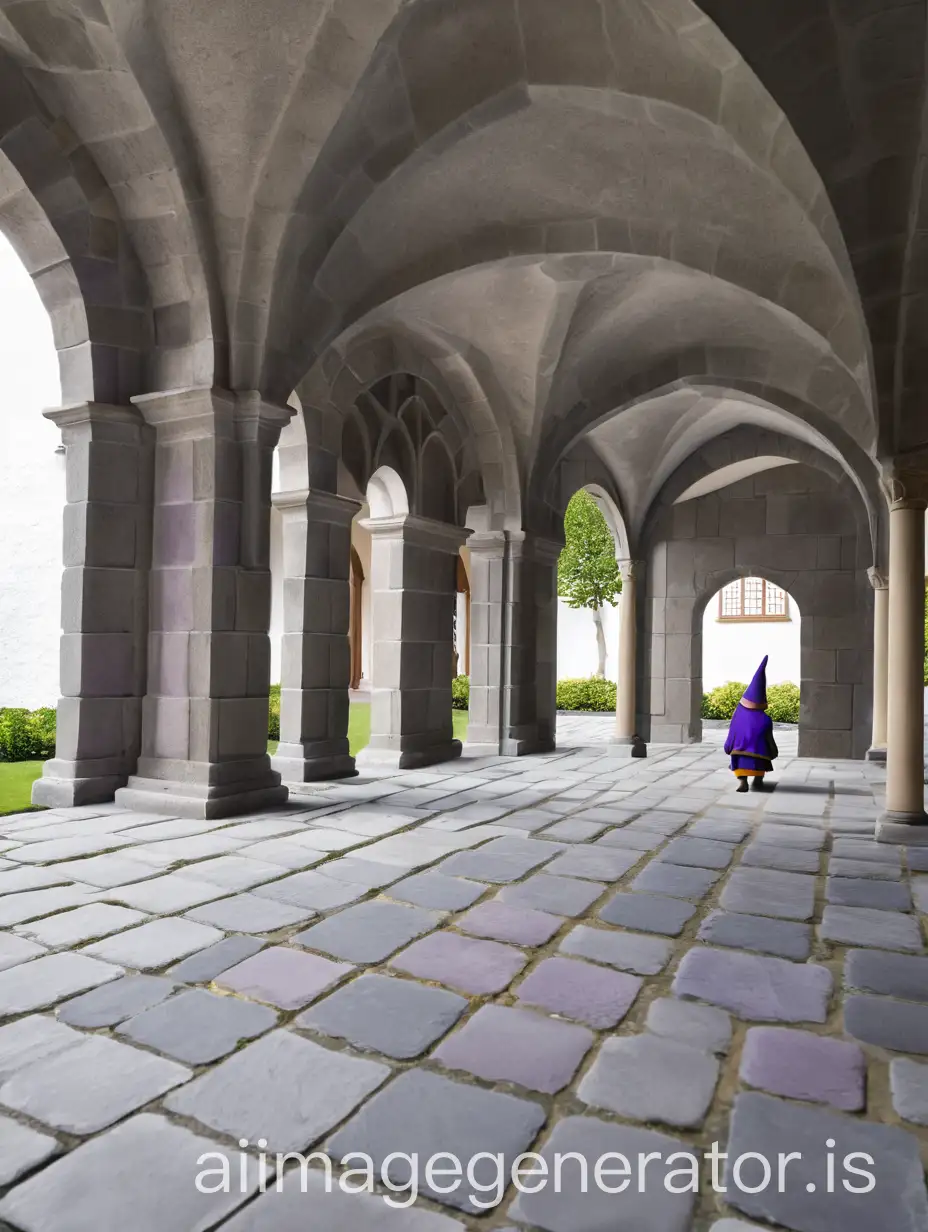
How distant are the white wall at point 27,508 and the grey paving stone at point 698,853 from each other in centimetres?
994

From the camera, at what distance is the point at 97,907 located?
305 centimetres

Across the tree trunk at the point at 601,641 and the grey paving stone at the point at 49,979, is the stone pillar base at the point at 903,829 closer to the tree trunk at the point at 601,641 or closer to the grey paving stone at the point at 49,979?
the grey paving stone at the point at 49,979

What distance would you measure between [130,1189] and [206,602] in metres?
3.84

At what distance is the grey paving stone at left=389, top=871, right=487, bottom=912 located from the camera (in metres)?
3.21

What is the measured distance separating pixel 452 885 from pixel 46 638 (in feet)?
33.2

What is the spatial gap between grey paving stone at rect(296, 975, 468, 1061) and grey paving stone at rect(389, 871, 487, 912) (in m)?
0.74

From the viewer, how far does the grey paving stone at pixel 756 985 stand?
2.31 metres

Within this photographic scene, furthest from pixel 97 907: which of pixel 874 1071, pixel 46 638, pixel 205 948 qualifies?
pixel 46 638

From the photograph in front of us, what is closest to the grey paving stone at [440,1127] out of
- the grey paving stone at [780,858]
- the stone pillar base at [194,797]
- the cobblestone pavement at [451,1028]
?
the cobblestone pavement at [451,1028]

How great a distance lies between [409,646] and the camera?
7.68 metres

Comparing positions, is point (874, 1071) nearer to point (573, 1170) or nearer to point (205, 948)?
point (573, 1170)

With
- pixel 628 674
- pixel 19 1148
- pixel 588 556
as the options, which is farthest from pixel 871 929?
pixel 588 556

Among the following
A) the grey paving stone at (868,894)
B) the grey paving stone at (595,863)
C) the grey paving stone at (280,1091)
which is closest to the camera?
the grey paving stone at (280,1091)

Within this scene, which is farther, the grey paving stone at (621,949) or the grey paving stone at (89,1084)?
the grey paving stone at (621,949)
